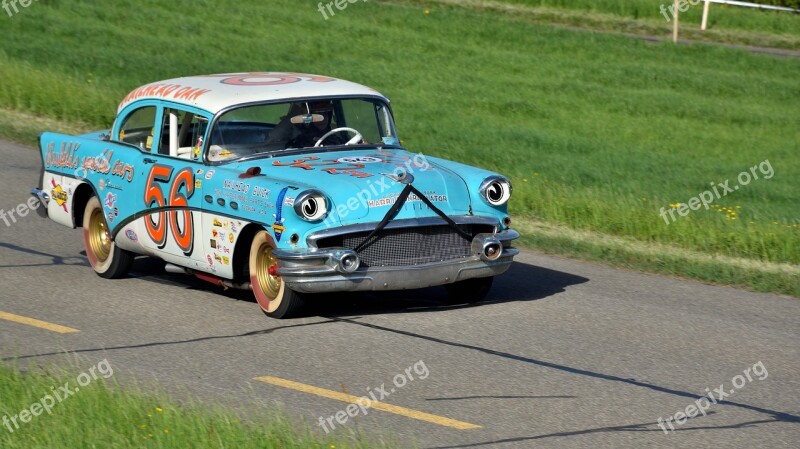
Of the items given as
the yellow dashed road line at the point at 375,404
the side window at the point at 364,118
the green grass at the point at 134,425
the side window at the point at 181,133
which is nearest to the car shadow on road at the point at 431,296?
the side window at the point at 364,118

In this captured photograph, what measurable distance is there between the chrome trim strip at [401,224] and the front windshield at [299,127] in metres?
1.22

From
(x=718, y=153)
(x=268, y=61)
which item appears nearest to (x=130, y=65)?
(x=268, y=61)

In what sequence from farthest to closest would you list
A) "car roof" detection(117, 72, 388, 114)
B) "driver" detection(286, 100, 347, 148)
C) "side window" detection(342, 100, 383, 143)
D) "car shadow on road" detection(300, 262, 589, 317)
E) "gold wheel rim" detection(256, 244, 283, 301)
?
"side window" detection(342, 100, 383, 143) < "driver" detection(286, 100, 347, 148) < "car roof" detection(117, 72, 388, 114) < "car shadow on road" detection(300, 262, 589, 317) < "gold wheel rim" detection(256, 244, 283, 301)

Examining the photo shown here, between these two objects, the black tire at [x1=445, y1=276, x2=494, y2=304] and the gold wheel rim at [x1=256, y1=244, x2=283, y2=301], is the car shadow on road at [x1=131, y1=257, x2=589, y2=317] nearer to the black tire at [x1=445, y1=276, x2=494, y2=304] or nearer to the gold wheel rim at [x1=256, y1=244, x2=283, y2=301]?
the black tire at [x1=445, y1=276, x2=494, y2=304]

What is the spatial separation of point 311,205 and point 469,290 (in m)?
1.66

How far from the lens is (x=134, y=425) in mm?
5789

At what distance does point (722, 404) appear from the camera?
6672mm

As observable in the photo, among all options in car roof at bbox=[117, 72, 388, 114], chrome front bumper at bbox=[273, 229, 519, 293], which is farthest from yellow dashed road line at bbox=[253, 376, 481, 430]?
car roof at bbox=[117, 72, 388, 114]

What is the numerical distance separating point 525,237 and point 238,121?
361cm

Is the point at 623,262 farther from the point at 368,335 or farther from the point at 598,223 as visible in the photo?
the point at 368,335

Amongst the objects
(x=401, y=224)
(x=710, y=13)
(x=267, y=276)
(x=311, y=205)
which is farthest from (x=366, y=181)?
(x=710, y=13)

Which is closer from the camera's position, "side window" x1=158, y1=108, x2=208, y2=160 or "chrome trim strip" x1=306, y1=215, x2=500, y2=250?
"chrome trim strip" x1=306, y1=215, x2=500, y2=250

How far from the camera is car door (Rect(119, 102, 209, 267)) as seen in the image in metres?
8.82

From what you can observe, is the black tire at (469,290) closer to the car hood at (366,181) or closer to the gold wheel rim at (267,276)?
the car hood at (366,181)
